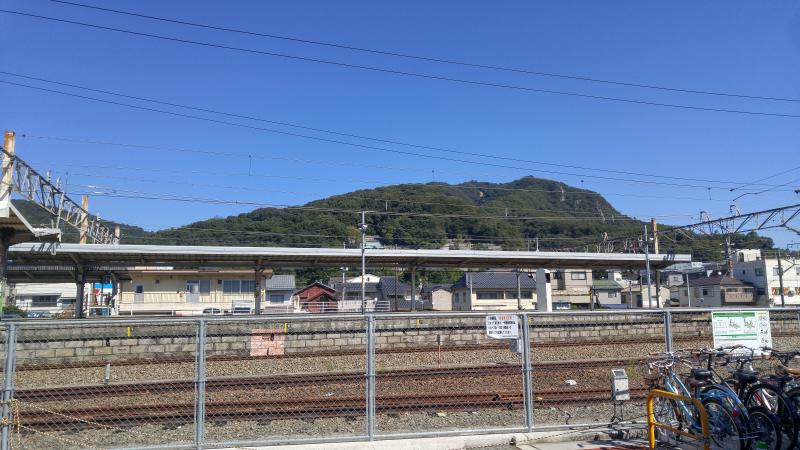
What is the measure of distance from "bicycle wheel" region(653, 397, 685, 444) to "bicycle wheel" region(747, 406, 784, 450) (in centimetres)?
85

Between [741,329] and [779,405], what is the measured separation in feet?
7.83

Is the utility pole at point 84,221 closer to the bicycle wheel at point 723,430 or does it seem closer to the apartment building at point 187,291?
the apartment building at point 187,291

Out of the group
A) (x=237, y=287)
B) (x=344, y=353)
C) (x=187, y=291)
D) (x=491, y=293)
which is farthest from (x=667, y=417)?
(x=491, y=293)

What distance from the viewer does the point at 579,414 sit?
967cm

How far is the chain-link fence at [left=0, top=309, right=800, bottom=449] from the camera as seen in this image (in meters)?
7.96

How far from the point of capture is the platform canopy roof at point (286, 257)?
2694 centimetres

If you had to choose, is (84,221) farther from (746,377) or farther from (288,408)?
(746,377)

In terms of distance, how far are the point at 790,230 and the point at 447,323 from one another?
20813 mm

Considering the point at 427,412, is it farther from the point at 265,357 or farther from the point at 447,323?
the point at 447,323

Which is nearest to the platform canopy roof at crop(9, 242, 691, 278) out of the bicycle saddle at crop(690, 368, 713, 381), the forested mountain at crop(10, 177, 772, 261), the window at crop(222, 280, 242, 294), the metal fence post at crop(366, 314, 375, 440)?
the forested mountain at crop(10, 177, 772, 261)

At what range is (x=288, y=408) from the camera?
1007 cm

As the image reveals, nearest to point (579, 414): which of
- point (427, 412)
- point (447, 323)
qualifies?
point (427, 412)

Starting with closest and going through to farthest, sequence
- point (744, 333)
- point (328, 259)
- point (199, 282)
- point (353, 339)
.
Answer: point (744, 333)
point (353, 339)
point (328, 259)
point (199, 282)

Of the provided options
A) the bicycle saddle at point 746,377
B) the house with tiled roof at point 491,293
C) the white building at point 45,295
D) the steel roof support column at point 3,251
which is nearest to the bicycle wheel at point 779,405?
the bicycle saddle at point 746,377
